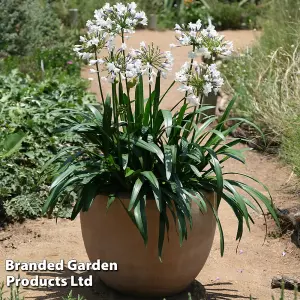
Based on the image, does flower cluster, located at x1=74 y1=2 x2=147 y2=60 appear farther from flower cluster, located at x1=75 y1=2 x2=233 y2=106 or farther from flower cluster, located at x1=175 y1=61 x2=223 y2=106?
flower cluster, located at x1=175 y1=61 x2=223 y2=106

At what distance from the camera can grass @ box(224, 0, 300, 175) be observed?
747cm

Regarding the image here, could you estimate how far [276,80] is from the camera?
318 inches

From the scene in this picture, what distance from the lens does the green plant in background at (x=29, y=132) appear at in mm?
5664

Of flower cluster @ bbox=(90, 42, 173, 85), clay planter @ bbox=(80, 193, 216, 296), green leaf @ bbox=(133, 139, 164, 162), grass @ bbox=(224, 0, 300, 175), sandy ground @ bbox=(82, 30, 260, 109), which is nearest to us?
flower cluster @ bbox=(90, 42, 173, 85)

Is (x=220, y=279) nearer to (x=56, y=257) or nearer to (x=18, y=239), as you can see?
(x=56, y=257)

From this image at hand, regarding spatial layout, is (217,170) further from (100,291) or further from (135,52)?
(100,291)

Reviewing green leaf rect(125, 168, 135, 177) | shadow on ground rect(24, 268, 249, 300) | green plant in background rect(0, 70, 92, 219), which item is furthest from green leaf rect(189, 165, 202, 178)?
green plant in background rect(0, 70, 92, 219)

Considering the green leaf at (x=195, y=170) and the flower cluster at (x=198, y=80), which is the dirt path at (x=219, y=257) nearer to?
the green leaf at (x=195, y=170)

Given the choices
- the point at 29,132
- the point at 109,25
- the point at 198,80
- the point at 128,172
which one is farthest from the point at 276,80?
the point at 109,25

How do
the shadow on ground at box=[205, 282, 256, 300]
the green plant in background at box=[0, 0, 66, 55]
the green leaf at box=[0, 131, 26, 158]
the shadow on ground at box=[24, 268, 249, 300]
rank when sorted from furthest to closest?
1. the green plant in background at box=[0, 0, 66, 55]
2. the green leaf at box=[0, 131, 26, 158]
3. the shadow on ground at box=[205, 282, 256, 300]
4. the shadow on ground at box=[24, 268, 249, 300]

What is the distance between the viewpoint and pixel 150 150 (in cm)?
380

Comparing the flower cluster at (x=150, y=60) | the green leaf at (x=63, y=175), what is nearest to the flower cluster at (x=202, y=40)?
the flower cluster at (x=150, y=60)

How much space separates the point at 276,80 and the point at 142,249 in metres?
4.64

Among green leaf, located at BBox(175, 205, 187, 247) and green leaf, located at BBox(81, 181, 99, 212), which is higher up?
green leaf, located at BBox(81, 181, 99, 212)
